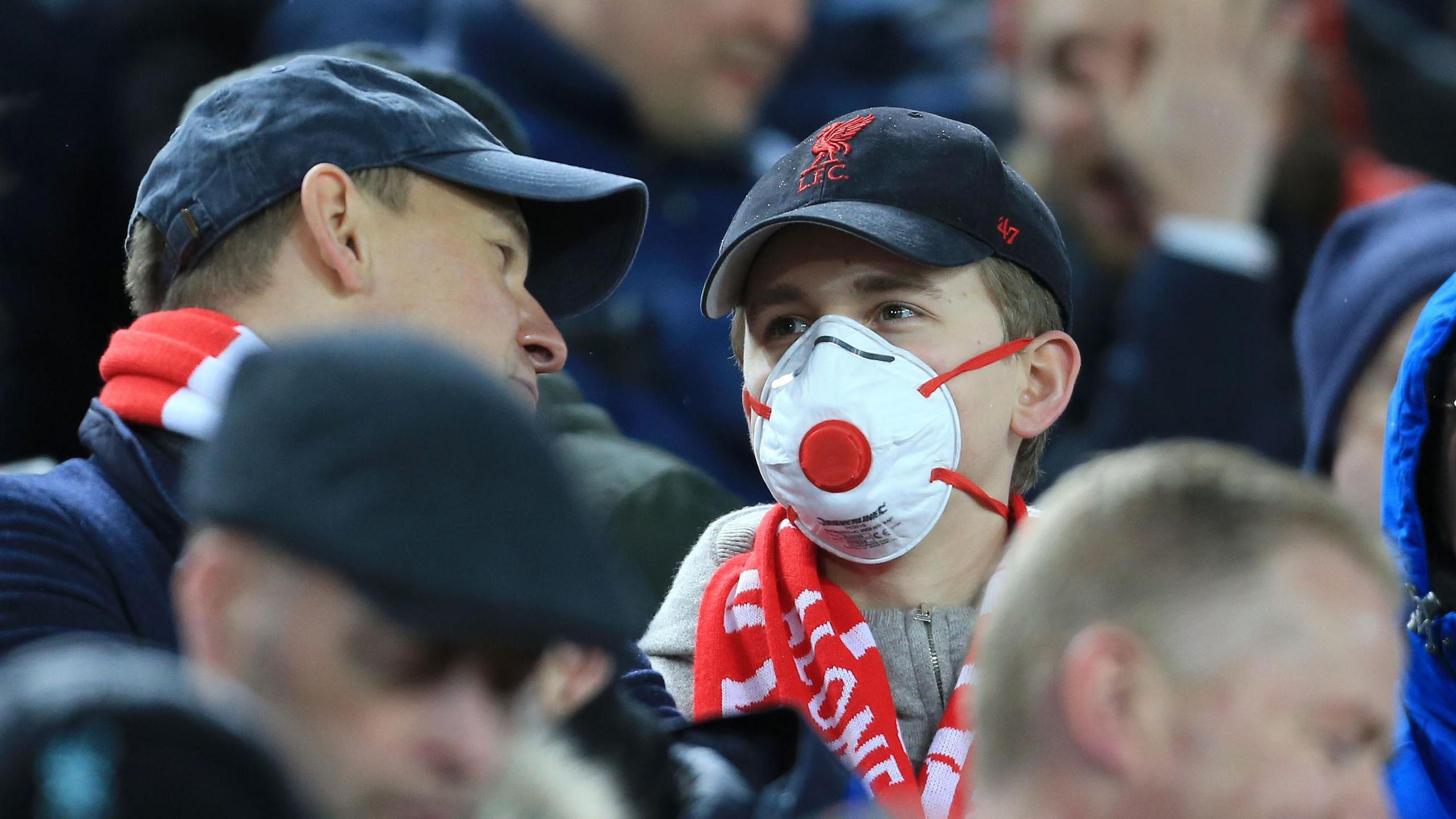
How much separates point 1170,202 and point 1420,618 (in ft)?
9.13

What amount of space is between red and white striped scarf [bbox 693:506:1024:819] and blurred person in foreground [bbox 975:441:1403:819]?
697mm

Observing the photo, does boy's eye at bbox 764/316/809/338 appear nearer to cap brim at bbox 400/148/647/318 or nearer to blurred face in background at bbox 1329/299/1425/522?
cap brim at bbox 400/148/647/318

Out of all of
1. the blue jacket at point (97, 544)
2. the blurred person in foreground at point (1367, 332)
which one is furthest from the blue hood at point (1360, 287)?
the blue jacket at point (97, 544)

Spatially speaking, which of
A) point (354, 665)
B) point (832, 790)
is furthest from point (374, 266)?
point (354, 665)

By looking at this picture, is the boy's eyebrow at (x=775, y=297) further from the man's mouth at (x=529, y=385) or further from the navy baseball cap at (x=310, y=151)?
the man's mouth at (x=529, y=385)

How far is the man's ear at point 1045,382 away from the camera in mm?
2775

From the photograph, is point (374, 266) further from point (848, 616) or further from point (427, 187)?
point (848, 616)

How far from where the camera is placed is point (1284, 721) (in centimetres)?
162

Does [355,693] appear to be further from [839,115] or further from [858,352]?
[839,115]

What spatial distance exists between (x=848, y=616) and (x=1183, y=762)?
1086 mm

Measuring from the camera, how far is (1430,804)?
8.82 feet

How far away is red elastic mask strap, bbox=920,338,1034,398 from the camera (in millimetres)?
2643

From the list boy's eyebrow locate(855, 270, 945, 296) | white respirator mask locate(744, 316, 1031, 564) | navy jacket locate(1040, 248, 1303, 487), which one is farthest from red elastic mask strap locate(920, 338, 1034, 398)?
navy jacket locate(1040, 248, 1303, 487)

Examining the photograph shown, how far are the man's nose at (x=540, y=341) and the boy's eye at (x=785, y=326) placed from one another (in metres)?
0.36
